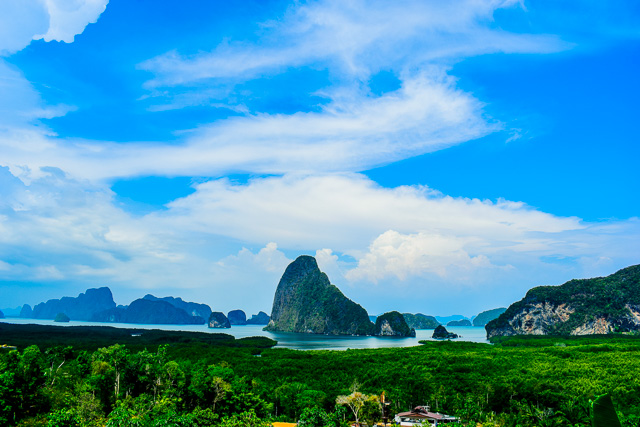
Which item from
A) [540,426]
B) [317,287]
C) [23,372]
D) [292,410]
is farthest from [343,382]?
[317,287]

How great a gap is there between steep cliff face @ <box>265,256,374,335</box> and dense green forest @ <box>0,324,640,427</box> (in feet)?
370

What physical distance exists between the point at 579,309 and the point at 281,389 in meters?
123

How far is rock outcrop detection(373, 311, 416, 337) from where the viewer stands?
16625cm

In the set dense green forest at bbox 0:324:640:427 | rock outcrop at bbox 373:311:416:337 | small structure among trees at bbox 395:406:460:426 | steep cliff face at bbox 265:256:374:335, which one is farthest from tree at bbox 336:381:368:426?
steep cliff face at bbox 265:256:374:335

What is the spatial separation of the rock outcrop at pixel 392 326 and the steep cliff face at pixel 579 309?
107 ft

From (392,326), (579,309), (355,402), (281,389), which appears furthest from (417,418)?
(392,326)

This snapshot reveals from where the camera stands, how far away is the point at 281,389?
39.5 m

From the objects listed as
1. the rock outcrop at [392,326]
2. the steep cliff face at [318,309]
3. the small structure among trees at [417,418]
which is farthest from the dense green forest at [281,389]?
the steep cliff face at [318,309]

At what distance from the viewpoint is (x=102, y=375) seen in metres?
31.8

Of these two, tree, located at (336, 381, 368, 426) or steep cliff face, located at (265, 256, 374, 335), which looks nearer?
tree, located at (336, 381, 368, 426)

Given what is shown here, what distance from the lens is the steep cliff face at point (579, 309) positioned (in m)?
122

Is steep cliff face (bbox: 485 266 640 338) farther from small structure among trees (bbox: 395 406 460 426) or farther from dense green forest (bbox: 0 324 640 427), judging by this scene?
small structure among trees (bbox: 395 406 460 426)

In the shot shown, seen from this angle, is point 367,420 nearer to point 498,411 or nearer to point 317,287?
point 498,411

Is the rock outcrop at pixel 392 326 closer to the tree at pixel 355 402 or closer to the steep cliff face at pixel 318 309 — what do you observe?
the steep cliff face at pixel 318 309
